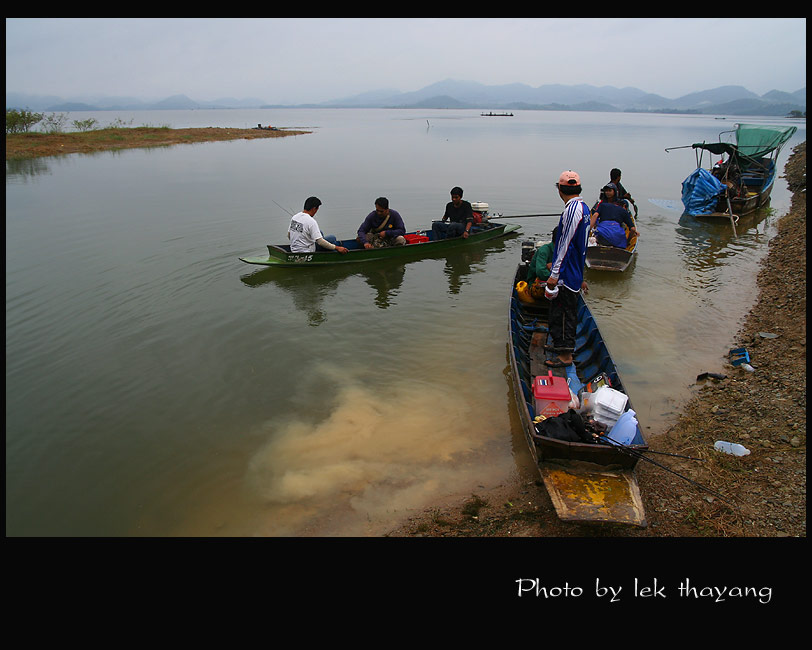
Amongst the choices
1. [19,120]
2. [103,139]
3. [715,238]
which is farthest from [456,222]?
[19,120]

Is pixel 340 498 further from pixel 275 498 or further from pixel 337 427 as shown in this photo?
pixel 337 427

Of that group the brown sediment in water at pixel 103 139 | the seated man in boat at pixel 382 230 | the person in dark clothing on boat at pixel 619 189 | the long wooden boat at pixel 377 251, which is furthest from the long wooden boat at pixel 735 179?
the brown sediment in water at pixel 103 139

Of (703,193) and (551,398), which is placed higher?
(703,193)

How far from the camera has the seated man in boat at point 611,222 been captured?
12430 millimetres

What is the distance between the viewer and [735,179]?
65.4ft

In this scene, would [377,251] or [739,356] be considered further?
[377,251]

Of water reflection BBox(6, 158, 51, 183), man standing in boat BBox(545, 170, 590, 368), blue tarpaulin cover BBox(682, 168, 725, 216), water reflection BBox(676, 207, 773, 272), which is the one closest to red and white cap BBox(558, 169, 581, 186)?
man standing in boat BBox(545, 170, 590, 368)

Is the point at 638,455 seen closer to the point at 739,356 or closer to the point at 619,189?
the point at 739,356

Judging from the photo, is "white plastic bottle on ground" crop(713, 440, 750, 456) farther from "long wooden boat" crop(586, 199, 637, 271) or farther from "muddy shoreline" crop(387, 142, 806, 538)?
"long wooden boat" crop(586, 199, 637, 271)

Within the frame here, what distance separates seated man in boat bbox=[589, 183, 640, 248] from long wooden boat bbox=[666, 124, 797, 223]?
640 centimetres

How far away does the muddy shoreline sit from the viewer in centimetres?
449

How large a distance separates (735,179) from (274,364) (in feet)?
67.7

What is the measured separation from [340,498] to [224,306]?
21.0ft

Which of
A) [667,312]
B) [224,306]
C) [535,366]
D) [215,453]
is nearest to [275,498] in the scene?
[215,453]
